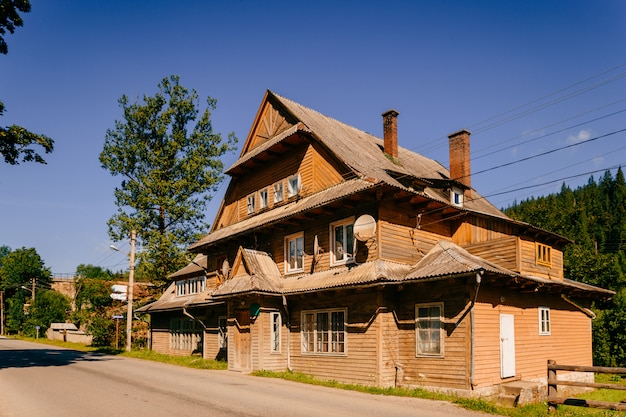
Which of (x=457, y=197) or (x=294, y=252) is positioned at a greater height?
(x=457, y=197)

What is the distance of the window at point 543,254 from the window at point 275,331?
1068 centimetres

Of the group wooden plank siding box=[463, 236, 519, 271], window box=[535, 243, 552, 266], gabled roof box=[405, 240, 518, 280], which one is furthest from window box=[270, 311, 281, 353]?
window box=[535, 243, 552, 266]

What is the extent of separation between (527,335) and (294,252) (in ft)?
32.2

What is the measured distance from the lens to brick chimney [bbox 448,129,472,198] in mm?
24531

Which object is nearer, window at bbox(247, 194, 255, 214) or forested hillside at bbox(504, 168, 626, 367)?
window at bbox(247, 194, 255, 214)

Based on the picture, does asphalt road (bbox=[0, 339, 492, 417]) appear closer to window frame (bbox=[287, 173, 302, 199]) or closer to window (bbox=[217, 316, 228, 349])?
window (bbox=[217, 316, 228, 349])

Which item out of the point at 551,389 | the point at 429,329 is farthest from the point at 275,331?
the point at 551,389

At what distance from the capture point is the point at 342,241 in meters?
20.3

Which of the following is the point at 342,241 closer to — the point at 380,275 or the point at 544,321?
the point at 380,275

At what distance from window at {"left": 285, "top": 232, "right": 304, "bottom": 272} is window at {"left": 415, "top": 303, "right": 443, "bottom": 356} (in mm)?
6216

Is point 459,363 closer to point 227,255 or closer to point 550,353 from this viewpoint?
point 550,353

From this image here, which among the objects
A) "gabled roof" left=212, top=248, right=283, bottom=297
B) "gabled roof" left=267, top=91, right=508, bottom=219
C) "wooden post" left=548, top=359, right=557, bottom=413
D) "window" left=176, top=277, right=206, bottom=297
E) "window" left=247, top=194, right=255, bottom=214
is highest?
"gabled roof" left=267, top=91, right=508, bottom=219

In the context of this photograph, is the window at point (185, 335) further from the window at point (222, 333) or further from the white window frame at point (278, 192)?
the white window frame at point (278, 192)

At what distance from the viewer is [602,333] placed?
97.2 ft
